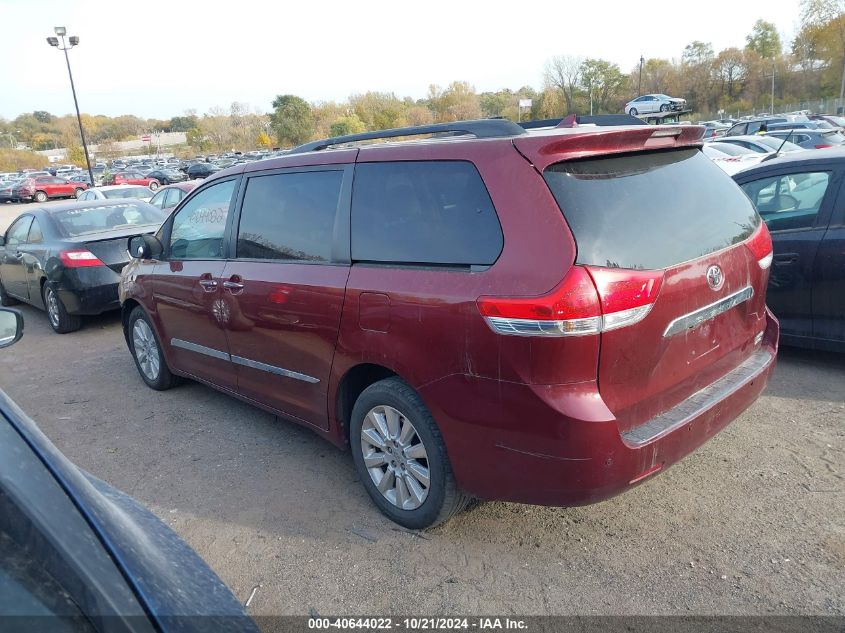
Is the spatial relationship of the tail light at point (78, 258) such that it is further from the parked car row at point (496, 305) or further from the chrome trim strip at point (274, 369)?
the chrome trim strip at point (274, 369)

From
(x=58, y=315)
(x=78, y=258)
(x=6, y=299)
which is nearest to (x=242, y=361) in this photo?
(x=78, y=258)

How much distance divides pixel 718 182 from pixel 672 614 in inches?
83.2

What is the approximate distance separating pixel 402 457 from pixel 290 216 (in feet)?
5.27

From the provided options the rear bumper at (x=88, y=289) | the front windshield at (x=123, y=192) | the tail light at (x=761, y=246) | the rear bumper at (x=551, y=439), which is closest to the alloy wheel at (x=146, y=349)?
the rear bumper at (x=88, y=289)

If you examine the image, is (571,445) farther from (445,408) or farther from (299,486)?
(299,486)

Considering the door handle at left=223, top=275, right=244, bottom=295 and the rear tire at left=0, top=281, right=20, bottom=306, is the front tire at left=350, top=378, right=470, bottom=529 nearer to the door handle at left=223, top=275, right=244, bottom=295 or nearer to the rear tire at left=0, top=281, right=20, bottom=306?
the door handle at left=223, top=275, right=244, bottom=295

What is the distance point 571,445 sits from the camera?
8.21 feet

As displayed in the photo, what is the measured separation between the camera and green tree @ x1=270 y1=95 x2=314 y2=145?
70312 mm

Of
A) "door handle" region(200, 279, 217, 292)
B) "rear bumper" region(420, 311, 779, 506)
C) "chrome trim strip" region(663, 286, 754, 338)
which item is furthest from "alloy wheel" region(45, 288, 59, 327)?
"chrome trim strip" region(663, 286, 754, 338)

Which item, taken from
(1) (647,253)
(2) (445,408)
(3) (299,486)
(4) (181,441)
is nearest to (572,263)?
(1) (647,253)

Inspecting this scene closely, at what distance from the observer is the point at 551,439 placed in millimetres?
2523

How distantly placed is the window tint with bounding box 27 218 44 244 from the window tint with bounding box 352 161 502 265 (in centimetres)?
655

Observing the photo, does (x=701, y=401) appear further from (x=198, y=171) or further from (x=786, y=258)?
(x=198, y=171)

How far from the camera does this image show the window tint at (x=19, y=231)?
8609 mm
